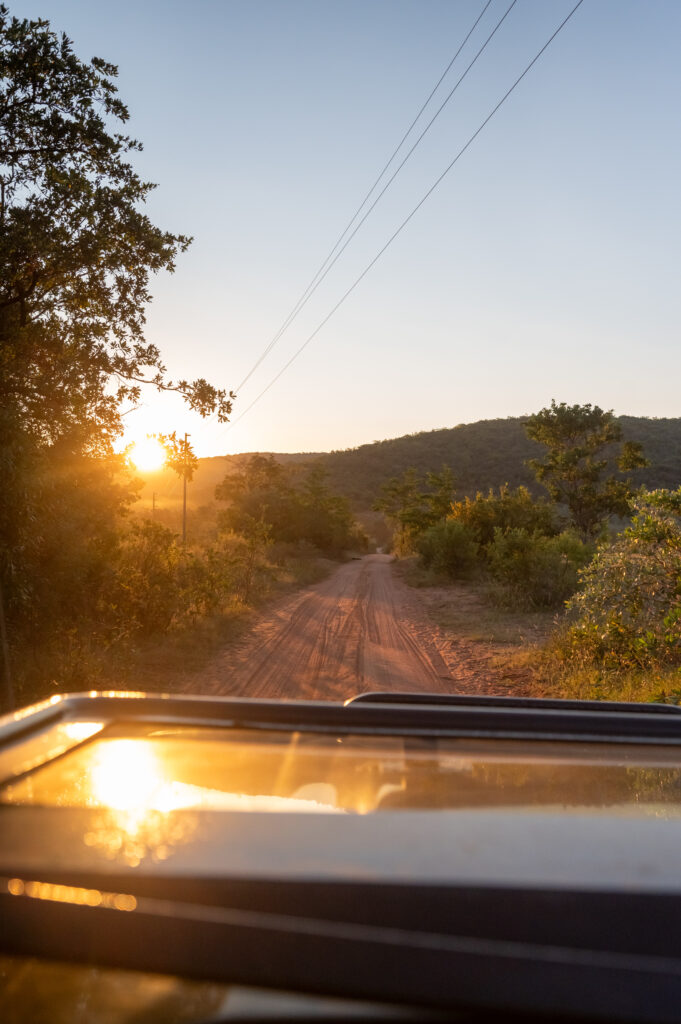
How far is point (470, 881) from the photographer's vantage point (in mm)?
1076

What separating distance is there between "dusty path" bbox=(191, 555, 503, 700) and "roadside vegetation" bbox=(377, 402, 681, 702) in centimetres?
91

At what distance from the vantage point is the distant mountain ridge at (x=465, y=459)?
78.1 m

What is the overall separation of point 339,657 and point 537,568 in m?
7.55

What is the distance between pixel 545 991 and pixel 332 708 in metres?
1.23

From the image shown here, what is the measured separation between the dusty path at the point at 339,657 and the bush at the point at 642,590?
1828 mm

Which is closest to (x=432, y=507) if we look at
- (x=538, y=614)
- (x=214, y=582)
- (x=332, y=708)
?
(x=538, y=614)

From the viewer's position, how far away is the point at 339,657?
11.8 m

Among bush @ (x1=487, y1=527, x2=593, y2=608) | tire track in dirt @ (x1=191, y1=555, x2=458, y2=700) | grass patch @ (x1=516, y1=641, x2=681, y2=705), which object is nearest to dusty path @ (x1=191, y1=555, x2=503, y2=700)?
tire track in dirt @ (x1=191, y1=555, x2=458, y2=700)

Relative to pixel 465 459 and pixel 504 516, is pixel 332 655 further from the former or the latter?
pixel 465 459

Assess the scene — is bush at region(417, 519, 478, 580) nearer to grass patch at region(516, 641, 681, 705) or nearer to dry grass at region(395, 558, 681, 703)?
dry grass at region(395, 558, 681, 703)

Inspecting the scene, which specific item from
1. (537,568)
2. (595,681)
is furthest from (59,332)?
(537,568)

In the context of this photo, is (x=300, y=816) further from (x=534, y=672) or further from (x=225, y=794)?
(x=534, y=672)

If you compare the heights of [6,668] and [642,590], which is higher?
[642,590]

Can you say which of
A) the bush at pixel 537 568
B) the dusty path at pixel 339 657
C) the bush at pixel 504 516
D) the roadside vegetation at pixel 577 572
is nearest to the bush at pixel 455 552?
the roadside vegetation at pixel 577 572
